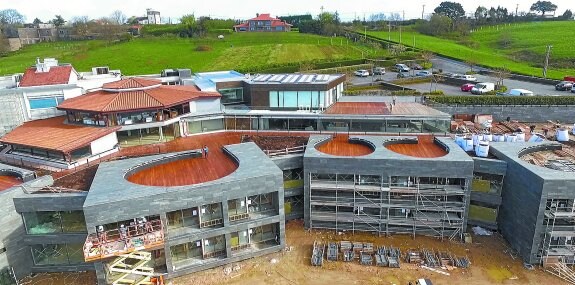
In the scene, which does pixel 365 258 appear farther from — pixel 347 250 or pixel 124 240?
pixel 124 240

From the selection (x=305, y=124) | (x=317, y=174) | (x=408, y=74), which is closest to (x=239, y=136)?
(x=305, y=124)

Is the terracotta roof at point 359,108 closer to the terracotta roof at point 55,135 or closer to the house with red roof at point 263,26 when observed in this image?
the terracotta roof at point 55,135

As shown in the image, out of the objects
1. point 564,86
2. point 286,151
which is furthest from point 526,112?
point 286,151

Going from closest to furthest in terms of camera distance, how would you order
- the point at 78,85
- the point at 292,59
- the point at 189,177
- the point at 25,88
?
the point at 189,177 → the point at 25,88 → the point at 78,85 → the point at 292,59

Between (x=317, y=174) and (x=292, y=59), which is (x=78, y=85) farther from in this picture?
(x=292, y=59)

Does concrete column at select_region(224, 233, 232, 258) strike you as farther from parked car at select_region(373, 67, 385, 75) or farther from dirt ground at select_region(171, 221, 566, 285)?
parked car at select_region(373, 67, 385, 75)

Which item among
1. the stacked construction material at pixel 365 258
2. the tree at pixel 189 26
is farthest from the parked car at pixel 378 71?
the tree at pixel 189 26

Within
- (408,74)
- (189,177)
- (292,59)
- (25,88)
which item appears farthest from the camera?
(292,59)
